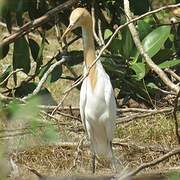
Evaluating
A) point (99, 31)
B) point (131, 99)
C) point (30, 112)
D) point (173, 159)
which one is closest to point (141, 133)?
point (131, 99)

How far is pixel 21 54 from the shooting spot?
7.95ft

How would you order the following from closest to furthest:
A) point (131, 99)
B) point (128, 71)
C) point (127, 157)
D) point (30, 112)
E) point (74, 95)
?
point (30, 112), point (128, 71), point (127, 157), point (131, 99), point (74, 95)

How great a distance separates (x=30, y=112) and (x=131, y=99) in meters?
2.31

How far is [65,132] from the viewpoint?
2566 mm

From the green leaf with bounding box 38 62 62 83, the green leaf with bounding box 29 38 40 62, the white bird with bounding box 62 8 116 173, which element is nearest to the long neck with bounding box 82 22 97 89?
the white bird with bounding box 62 8 116 173

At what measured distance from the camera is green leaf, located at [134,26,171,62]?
7.60 ft

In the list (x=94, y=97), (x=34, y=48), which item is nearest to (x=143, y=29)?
(x=94, y=97)

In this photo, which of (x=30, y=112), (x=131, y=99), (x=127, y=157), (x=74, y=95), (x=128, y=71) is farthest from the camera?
(x=74, y=95)

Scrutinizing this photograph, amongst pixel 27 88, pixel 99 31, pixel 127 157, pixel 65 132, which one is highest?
→ pixel 99 31

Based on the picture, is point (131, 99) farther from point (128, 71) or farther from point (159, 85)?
point (128, 71)

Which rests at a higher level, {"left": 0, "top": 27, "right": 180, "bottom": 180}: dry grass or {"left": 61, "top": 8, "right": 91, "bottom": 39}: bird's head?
{"left": 61, "top": 8, "right": 91, "bottom": 39}: bird's head

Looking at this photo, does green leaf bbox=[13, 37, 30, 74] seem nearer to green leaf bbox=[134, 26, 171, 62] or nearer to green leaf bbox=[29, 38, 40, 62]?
green leaf bbox=[29, 38, 40, 62]

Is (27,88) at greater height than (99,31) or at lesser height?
lesser

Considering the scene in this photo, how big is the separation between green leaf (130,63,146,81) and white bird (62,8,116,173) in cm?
14
